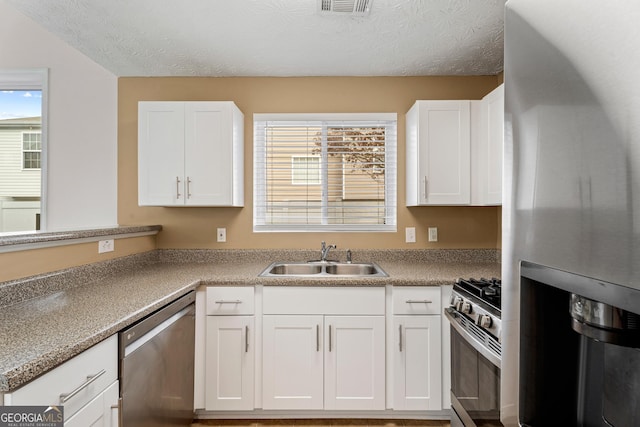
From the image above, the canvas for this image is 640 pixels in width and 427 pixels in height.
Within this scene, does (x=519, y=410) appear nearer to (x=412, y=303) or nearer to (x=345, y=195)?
(x=412, y=303)

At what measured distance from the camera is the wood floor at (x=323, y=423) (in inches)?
84.7

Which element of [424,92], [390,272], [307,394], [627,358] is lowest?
[307,394]

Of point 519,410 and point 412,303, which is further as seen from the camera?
point 412,303

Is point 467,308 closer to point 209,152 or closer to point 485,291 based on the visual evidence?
point 485,291

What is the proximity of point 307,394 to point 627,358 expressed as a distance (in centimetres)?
187

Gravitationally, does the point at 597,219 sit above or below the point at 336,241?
above

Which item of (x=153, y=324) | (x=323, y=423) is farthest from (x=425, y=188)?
(x=153, y=324)

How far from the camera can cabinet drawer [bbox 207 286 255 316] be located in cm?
214

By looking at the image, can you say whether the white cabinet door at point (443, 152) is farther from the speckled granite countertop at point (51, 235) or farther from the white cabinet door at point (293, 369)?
the speckled granite countertop at point (51, 235)

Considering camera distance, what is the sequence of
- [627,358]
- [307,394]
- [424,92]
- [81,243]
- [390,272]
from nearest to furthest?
[627,358], [81,243], [307,394], [390,272], [424,92]

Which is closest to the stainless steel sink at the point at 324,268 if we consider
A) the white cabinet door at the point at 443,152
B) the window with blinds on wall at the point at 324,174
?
the window with blinds on wall at the point at 324,174

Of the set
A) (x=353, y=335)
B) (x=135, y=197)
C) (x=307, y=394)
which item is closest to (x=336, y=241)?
(x=353, y=335)

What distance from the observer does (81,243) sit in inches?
76.5

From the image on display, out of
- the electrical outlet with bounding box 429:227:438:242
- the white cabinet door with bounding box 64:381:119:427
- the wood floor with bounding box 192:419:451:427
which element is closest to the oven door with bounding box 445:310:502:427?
the wood floor with bounding box 192:419:451:427
